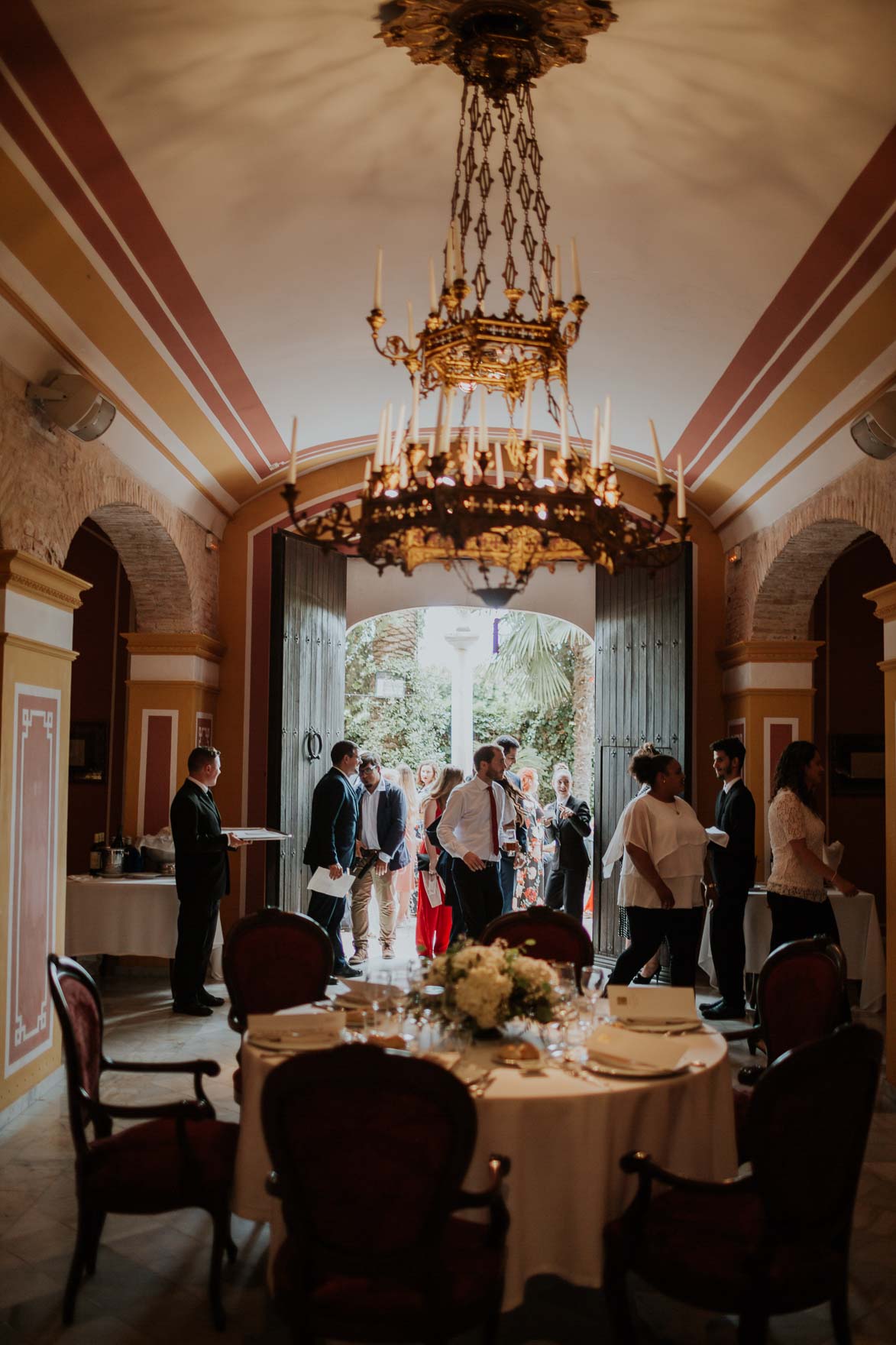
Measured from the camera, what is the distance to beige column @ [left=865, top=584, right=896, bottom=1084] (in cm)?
513

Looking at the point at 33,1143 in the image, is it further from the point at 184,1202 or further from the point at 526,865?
the point at 526,865

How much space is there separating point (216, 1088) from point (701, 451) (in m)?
4.88

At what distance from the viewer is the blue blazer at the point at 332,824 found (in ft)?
23.9

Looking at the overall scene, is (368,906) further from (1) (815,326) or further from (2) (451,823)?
(1) (815,326)

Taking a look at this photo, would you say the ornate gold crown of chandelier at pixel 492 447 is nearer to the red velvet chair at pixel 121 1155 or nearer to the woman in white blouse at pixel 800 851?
the red velvet chair at pixel 121 1155

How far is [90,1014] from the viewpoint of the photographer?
323 centimetres

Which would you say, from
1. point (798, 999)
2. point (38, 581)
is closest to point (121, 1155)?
point (798, 999)

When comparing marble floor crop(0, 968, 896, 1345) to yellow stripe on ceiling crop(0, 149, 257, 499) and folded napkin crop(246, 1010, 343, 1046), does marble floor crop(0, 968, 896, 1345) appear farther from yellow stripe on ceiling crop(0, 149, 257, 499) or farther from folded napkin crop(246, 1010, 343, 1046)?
yellow stripe on ceiling crop(0, 149, 257, 499)

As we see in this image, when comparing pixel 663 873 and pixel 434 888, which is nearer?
pixel 663 873

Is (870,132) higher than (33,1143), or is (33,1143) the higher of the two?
(870,132)

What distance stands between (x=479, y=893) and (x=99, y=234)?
Result: 14.6 ft

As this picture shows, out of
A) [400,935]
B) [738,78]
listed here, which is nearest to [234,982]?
[738,78]

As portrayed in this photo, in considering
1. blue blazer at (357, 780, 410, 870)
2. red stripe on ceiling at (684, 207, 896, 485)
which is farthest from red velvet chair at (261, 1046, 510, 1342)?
blue blazer at (357, 780, 410, 870)

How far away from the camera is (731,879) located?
6379 millimetres
